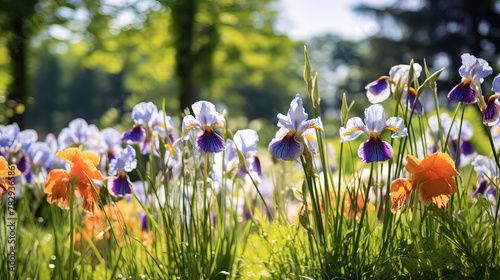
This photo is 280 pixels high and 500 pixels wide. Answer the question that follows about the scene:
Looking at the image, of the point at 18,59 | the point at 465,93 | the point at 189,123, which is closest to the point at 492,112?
the point at 465,93

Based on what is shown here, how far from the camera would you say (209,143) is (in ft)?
4.67

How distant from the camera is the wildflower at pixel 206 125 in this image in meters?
1.42

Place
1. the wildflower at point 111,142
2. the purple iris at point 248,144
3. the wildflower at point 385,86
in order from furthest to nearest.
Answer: the wildflower at point 111,142
the purple iris at point 248,144
the wildflower at point 385,86

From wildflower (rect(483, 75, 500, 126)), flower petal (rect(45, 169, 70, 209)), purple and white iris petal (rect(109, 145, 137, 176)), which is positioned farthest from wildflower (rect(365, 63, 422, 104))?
flower petal (rect(45, 169, 70, 209))

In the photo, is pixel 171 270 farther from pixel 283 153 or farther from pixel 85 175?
pixel 283 153

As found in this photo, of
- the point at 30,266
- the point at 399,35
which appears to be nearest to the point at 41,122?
the point at 399,35

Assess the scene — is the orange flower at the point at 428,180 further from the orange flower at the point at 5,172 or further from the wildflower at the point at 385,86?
the orange flower at the point at 5,172

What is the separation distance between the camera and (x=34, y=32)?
7555 millimetres

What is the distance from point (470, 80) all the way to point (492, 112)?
13cm

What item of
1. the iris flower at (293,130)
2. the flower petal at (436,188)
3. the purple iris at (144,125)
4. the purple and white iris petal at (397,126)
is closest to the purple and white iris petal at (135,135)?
the purple iris at (144,125)

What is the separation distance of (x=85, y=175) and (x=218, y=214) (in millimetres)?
545

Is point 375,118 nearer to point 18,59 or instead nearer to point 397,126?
point 397,126

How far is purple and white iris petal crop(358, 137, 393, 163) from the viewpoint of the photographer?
1285mm

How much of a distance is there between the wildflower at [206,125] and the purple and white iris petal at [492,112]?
85 centimetres
